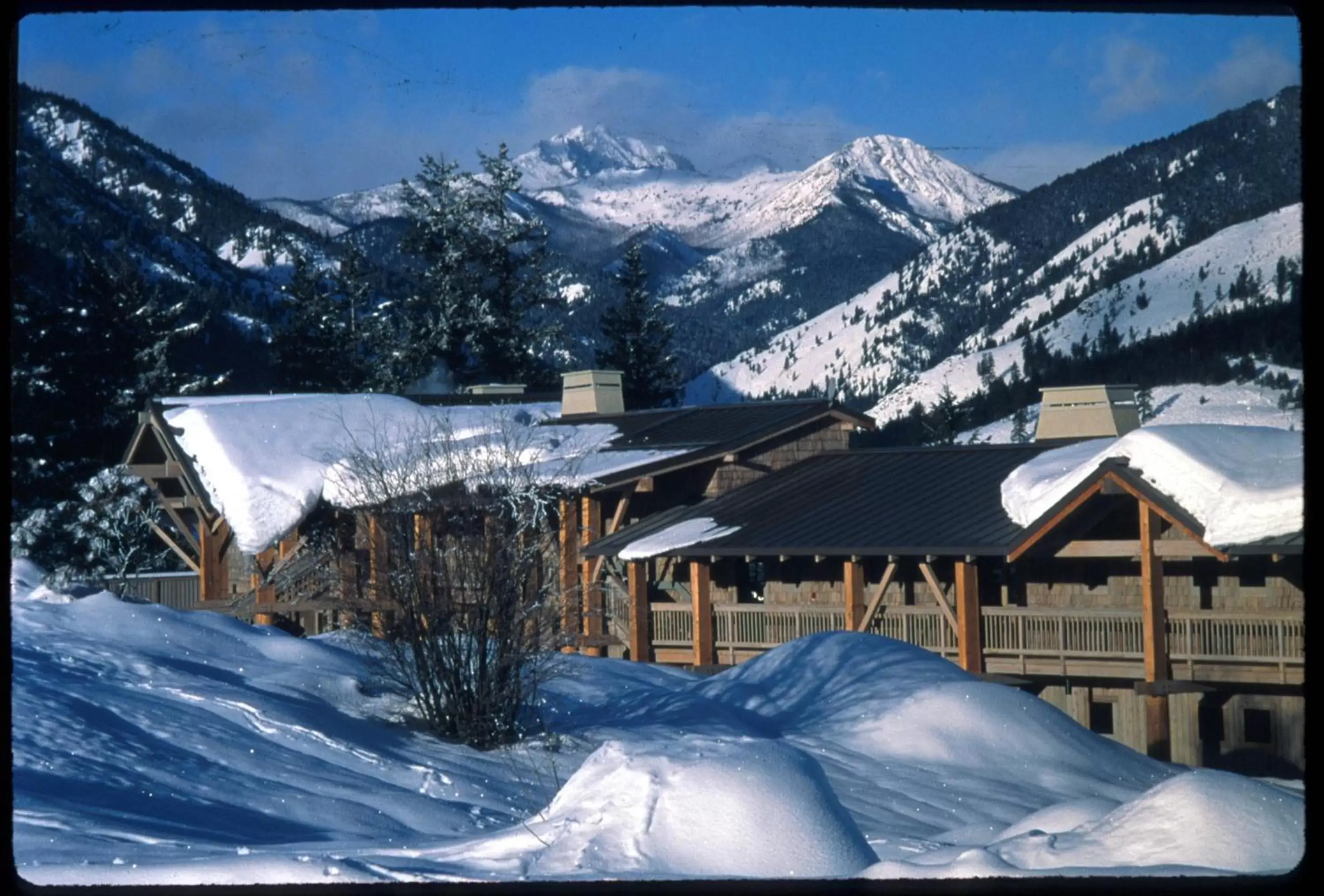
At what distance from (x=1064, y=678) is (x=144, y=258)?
64282 millimetres

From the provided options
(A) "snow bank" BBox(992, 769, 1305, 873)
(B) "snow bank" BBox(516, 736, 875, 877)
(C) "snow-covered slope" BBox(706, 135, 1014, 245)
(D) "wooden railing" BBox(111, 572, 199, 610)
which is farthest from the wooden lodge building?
(C) "snow-covered slope" BBox(706, 135, 1014, 245)

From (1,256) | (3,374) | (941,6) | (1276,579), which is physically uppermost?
(941,6)

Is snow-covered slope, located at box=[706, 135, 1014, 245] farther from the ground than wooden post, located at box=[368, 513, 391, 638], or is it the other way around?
snow-covered slope, located at box=[706, 135, 1014, 245]

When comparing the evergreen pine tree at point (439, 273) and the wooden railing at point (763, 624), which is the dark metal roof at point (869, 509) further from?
the evergreen pine tree at point (439, 273)

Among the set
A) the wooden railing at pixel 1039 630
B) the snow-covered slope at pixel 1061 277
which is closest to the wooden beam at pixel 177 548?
the wooden railing at pixel 1039 630

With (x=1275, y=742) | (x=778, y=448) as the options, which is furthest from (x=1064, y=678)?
(x=778, y=448)

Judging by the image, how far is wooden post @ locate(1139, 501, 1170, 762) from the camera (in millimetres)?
21016

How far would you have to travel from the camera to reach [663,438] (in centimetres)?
2927

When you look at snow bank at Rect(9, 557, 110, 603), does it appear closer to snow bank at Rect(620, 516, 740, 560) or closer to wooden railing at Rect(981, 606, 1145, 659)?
snow bank at Rect(620, 516, 740, 560)

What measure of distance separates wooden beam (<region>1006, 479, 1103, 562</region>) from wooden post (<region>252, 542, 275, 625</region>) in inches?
546

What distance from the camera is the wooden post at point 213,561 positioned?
31.5 meters

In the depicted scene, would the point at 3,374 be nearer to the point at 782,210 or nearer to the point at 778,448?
the point at 778,448

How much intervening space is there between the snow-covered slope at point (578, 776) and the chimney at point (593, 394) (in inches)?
552

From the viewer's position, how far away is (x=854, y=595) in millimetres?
23406
